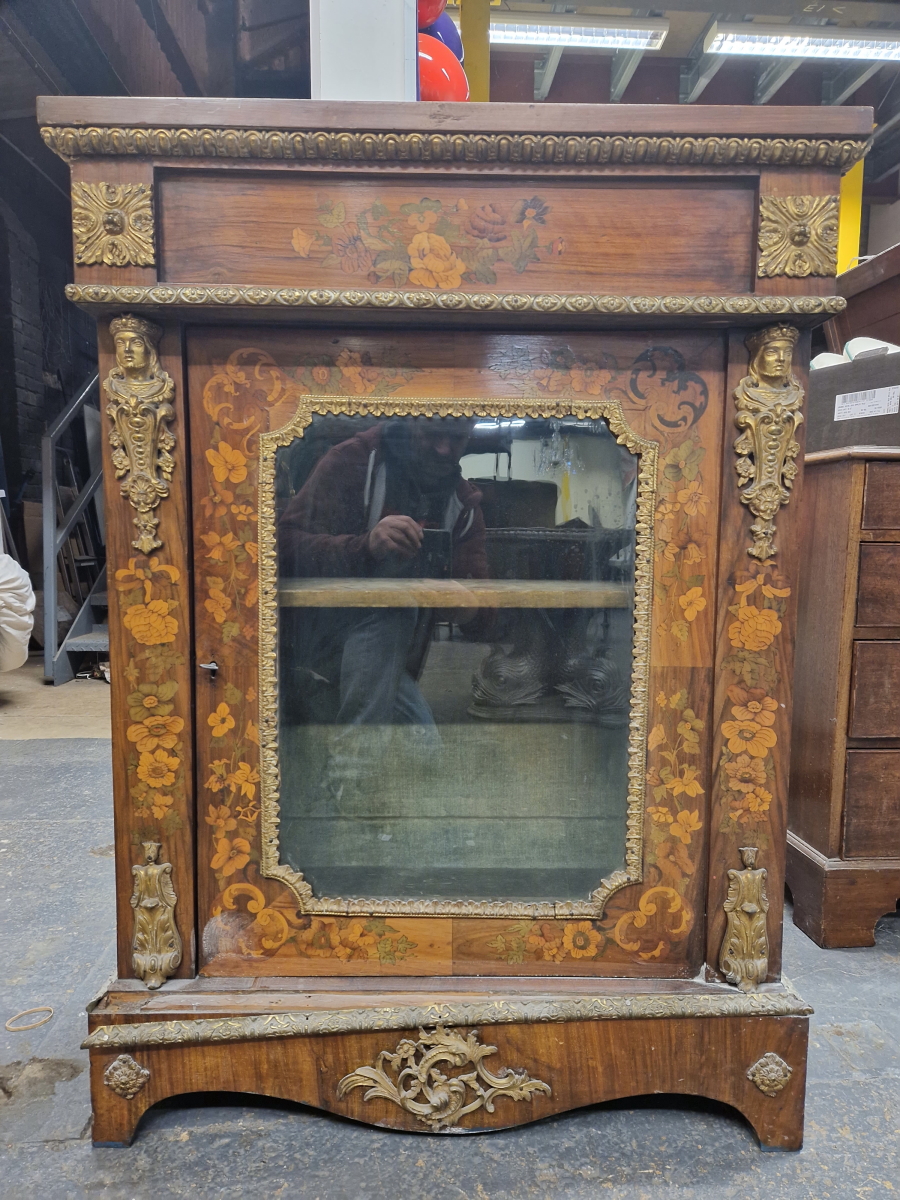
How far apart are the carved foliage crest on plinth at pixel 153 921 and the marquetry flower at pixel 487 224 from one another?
802 millimetres

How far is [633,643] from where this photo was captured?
89 centimetres

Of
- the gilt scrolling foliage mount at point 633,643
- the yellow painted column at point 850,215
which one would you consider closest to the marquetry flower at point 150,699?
the gilt scrolling foliage mount at point 633,643

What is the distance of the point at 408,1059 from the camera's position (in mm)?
876

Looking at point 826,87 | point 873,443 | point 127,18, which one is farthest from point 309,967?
point 826,87

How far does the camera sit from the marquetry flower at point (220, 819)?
0.90m

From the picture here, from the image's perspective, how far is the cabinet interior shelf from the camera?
2.92 feet

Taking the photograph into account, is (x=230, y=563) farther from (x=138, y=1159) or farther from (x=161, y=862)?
(x=138, y=1159)

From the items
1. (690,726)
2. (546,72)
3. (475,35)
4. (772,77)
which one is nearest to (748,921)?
(690,726)

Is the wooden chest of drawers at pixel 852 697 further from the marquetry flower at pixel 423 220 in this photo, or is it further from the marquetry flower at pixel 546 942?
the marquetry flower at pixel 423 220

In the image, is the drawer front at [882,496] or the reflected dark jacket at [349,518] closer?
the reflected dark jacket at [349,518]

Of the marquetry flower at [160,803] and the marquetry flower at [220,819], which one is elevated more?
the marquetry flower at [160,803]

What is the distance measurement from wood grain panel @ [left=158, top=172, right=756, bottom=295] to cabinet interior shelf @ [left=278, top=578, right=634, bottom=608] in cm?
34

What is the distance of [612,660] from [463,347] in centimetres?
41

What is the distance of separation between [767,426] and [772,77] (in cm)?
416
